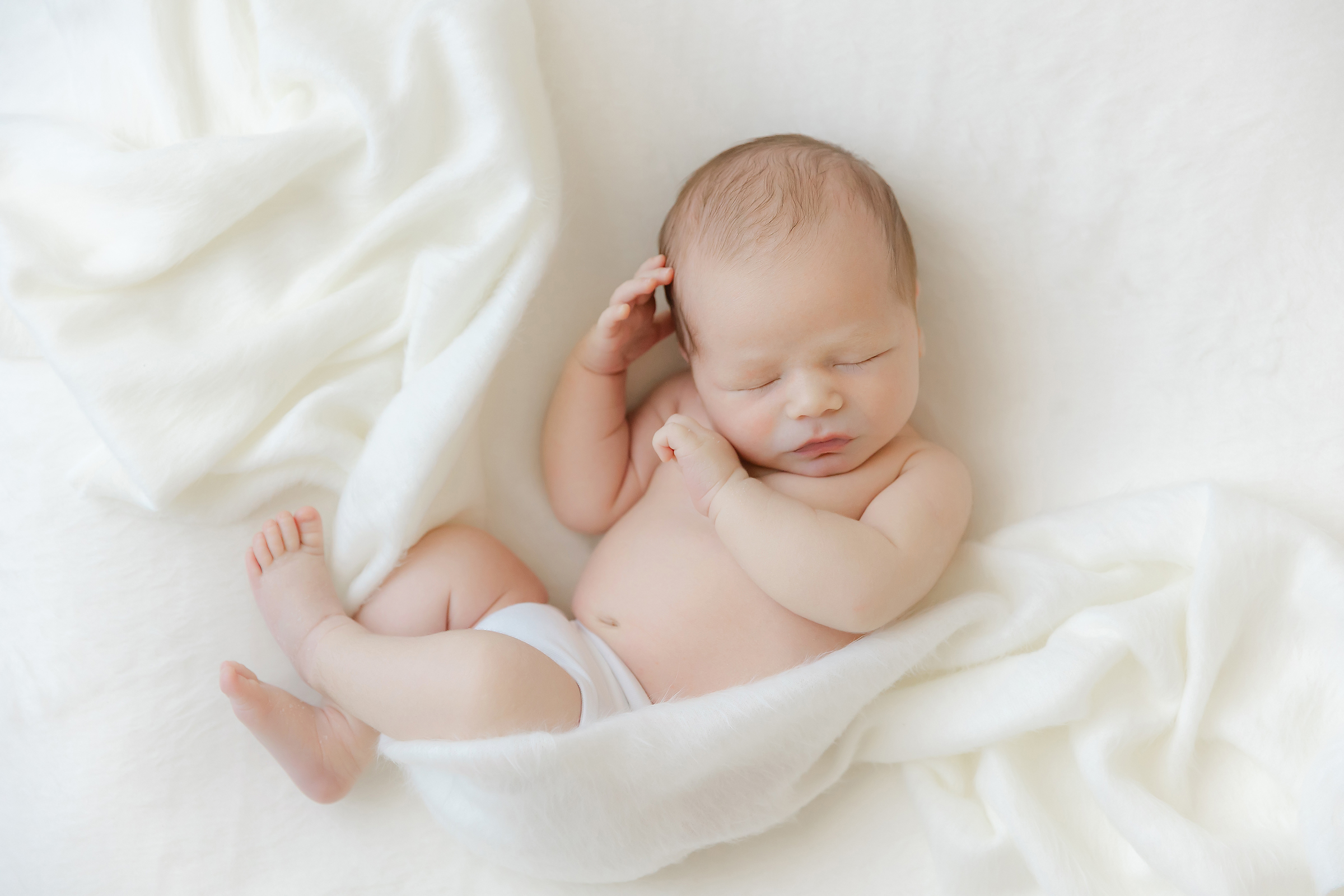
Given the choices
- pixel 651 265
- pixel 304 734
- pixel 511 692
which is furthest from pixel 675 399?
pixel 304 734

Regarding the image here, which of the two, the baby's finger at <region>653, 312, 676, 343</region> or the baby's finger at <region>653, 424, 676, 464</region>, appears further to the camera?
the baby's finger at <region>653, 312, 676, 343</region>

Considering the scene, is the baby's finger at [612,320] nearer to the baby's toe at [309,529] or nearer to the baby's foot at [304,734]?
the baby's toe at [309,529]

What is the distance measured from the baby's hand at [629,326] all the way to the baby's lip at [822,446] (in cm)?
26

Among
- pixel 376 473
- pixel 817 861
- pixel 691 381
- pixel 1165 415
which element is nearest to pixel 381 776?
pixel 376 473

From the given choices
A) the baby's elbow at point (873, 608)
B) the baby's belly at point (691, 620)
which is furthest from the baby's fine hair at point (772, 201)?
the baby's elbow at point (873, 608)

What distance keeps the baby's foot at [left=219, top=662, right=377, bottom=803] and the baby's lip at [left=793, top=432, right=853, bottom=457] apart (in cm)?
61

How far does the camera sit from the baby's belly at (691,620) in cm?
109

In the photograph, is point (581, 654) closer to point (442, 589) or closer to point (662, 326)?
point (442, 589)

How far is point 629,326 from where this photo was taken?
1.19 meters

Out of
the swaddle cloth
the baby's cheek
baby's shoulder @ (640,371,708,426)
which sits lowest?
the swaddle cloth

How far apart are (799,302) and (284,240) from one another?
615 millimetres

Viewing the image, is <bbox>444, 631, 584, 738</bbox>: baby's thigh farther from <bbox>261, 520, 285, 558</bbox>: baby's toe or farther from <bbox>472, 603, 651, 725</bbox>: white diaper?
<bbox>261, 520, 285, 558</bbox>: baby's toe

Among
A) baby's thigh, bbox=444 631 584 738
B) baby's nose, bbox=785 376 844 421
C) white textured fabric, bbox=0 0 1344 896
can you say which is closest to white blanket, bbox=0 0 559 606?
white textured fabric, bbox=0 0 1344 896

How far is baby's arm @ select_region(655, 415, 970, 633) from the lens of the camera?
101 centimetres
